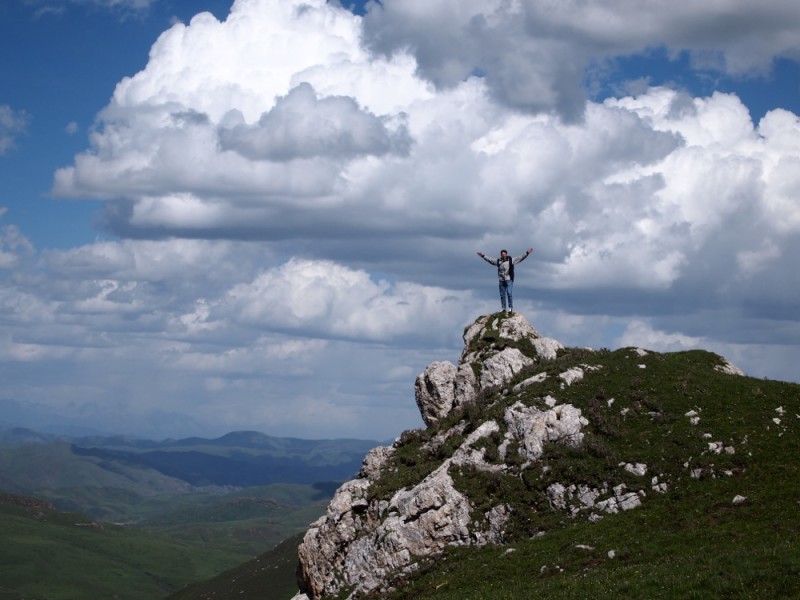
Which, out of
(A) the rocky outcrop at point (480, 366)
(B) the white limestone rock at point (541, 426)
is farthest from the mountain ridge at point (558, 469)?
(A) the rocky outcrop at point (480, 366)

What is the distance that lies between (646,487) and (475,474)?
11.1m

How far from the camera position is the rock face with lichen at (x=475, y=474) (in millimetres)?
48438

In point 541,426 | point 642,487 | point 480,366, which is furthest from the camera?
point 480,366

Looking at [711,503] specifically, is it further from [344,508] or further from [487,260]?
[487,260]

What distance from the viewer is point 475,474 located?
5206 centimetres

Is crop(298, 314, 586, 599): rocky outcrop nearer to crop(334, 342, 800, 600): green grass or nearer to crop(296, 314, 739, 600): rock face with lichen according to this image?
crop(296, 314, 739, 600): rock face with lichen

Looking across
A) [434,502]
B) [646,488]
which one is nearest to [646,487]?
[646,488]

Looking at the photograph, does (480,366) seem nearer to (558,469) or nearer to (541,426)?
(541,426)

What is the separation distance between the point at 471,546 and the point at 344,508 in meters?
11.3

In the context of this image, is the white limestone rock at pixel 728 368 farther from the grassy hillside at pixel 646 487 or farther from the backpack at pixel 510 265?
the backpack at pixel 510 265

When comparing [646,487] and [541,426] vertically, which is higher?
[541,426]

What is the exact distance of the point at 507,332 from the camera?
67.0 metres

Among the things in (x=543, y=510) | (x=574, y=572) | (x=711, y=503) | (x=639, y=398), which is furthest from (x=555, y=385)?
(x=574, y=572)

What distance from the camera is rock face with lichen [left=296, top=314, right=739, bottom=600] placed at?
4844 centimetres
